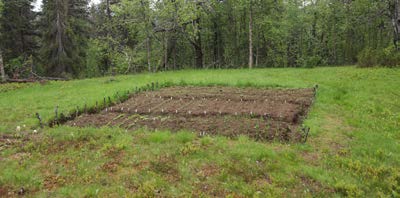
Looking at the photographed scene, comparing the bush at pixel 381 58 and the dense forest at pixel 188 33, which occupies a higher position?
the dense forest at pixel 188 33

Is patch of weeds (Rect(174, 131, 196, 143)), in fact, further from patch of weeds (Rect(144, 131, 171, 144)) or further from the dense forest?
the dense forest

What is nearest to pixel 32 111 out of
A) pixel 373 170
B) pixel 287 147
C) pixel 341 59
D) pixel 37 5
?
pixel 287 147

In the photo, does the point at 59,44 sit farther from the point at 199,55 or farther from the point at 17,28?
the point at 199,55

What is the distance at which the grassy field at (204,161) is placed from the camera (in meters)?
5.99

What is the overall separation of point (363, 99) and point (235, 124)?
6.00m

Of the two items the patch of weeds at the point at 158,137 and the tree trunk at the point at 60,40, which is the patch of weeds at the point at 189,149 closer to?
the patch of weeds at the point at 158,137

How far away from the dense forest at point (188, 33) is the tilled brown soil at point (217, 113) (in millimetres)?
10586

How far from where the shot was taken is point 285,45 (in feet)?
103

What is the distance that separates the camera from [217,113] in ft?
34.1

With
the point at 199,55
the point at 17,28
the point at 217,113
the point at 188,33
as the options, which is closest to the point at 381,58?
the point at 188,33

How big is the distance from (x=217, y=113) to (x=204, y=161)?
3.52 m

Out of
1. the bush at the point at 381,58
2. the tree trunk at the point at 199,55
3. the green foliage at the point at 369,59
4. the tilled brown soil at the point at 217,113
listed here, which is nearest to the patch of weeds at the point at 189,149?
the tilled brown soil at the point at 217,113

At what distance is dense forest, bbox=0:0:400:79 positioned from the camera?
2397 centimetres

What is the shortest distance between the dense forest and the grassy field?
13492 mm
